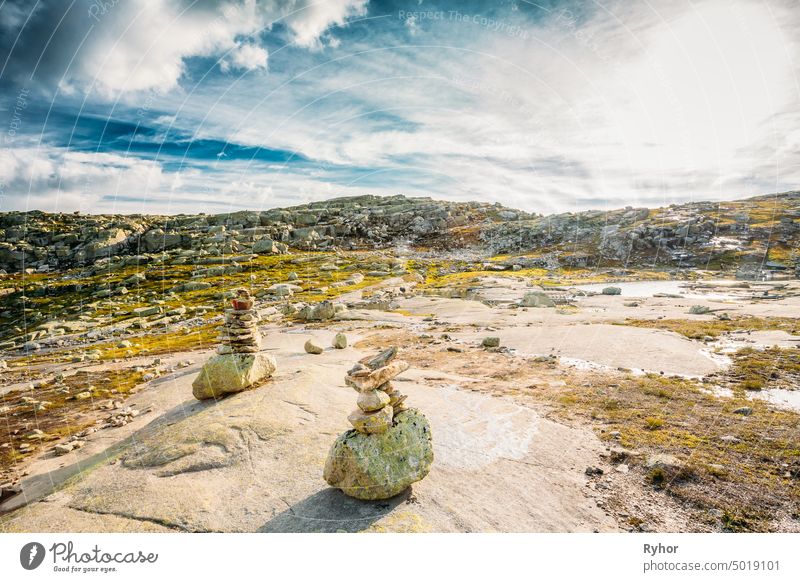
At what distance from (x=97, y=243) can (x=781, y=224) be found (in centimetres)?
30321

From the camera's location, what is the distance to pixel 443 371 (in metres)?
29.4

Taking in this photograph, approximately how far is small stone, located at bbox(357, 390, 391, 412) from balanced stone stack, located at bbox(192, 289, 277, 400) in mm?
12395

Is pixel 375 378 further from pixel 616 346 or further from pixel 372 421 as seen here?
pixel 616 346

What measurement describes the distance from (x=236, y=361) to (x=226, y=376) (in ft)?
3.42

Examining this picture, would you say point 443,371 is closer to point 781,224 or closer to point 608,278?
point 608,278

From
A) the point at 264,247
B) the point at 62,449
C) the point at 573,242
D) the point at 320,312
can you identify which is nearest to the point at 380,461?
the point at 62,449

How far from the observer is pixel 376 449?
38.5 ft

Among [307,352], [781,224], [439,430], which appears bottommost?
[307,352]

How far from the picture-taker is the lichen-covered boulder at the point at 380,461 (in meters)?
11.4

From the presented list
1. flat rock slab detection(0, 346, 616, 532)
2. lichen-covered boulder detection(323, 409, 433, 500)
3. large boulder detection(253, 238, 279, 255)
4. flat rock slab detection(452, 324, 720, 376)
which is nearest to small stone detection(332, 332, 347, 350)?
flat rock slab detection(452, 324, 720, 376)

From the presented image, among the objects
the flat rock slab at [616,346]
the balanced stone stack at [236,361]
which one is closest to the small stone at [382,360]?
the balanced stone stack at [236,361]

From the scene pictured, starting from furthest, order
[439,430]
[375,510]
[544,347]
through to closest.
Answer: [544,347] → [439,430] → [375,510]

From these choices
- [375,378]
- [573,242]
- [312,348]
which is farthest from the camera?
[573,242]

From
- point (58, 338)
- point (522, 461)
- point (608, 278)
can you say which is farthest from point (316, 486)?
point (608, 278)
